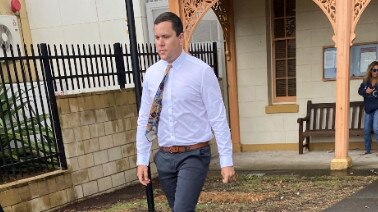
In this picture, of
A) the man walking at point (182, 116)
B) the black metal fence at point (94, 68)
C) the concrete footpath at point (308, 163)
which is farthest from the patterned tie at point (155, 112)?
the black metal fence at point (94, 68)

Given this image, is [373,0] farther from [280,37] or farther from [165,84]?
[165,84]

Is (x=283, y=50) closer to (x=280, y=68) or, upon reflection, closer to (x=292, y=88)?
(x=280, y=68)

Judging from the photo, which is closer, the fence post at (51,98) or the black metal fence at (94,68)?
the fence post at (51,98)

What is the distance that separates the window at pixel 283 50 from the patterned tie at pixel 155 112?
5.77 metres

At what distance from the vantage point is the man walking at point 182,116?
2.87 m

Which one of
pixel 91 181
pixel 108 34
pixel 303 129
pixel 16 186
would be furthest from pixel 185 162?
pixel 108 34

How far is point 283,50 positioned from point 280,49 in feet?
0.21

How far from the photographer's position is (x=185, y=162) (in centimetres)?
293

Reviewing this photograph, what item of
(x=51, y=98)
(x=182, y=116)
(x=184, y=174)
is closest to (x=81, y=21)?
(x=51, y=98)

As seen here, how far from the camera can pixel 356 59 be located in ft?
25.5

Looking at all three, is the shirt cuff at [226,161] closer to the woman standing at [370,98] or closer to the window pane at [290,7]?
the woman standing at [370,98]

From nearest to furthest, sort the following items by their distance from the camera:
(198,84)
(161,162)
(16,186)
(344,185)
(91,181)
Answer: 1. (198,84)
2. (161,162)
3. (16,186)
4. (344,185)
5. (91,181)

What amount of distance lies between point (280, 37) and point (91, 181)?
187 inches

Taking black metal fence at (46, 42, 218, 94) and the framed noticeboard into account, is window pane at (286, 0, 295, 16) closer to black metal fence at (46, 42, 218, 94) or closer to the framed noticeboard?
the framed noticeboard
